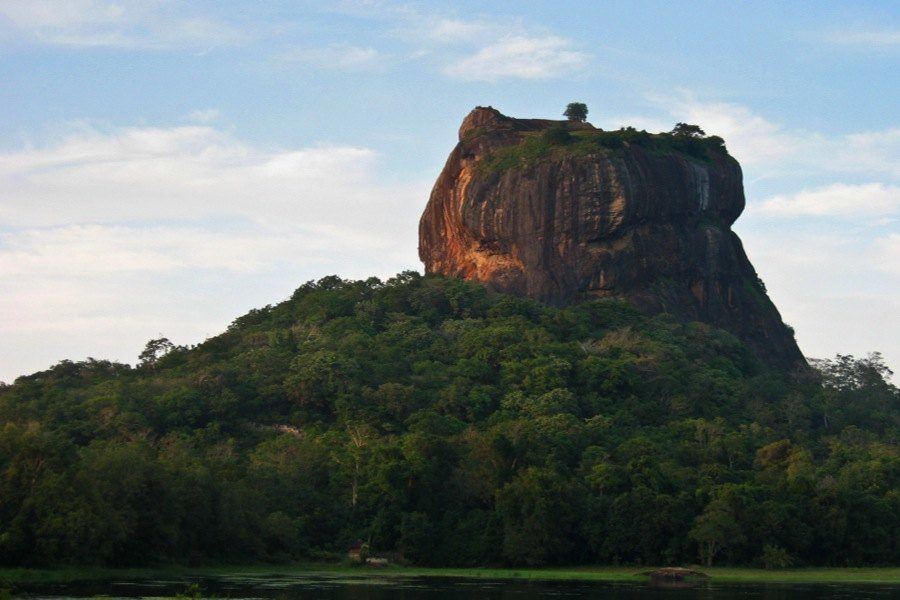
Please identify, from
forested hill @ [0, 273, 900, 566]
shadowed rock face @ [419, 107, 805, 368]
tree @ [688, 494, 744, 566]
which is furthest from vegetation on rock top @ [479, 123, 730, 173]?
tree @ [688, 494, 744, 566]

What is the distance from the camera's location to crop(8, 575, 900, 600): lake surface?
4088 centimetres

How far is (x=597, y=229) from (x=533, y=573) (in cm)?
4753

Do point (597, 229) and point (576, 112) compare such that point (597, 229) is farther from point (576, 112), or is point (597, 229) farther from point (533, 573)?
point (533, 573)

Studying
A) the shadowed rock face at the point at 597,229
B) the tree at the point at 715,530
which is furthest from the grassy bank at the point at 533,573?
the shadowed rock face at the point at 597,229

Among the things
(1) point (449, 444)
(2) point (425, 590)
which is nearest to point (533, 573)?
(1) point (449, 444)

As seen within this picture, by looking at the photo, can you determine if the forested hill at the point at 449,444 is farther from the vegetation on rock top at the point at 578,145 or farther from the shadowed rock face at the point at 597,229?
the vegetation on rock top at the point at 578,145

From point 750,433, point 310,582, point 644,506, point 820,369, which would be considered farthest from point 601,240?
point 310,582

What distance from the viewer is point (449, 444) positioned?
63.7 metres

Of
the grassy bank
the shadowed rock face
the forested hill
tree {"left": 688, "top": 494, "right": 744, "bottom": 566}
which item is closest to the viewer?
the grassy bank

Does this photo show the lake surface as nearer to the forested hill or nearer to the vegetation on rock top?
the forested hill

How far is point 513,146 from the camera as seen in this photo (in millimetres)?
104938

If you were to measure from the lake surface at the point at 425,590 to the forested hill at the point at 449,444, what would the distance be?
399 centimetres

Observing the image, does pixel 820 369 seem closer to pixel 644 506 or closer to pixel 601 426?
pixel 601 426

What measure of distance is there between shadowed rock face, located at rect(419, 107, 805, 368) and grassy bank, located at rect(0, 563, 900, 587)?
4319 cm
